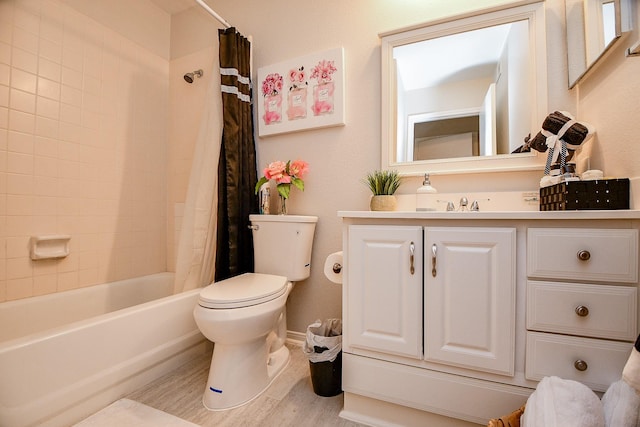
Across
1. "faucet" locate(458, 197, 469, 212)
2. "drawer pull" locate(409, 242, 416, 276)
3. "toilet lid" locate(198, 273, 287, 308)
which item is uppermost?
"faucet" locate(458, 197, 469, 212)

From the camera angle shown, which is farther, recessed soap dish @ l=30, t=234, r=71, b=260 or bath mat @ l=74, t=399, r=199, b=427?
recessed soap dish @ l=30, t=234, r=71, b=260

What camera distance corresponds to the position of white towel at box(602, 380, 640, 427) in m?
0.64

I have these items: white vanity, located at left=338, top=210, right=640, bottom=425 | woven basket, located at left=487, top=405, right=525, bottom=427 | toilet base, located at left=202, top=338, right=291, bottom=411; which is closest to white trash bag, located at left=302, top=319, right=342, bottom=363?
white vanity, located at left=338, top=210, right=640, bottom=425

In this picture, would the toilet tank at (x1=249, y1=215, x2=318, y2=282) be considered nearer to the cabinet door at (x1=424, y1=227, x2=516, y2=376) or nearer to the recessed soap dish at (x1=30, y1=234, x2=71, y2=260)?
the cabinet door at (x1=424, y1=227, x2=516, y2=376)

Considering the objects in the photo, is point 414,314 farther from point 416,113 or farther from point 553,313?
point 416,113

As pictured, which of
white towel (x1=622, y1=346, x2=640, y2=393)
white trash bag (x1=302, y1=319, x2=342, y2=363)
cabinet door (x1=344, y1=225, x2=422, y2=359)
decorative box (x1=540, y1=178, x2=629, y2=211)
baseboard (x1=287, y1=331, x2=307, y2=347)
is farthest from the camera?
baseboard (x1=287, y1=331, x2=307, y2=347)

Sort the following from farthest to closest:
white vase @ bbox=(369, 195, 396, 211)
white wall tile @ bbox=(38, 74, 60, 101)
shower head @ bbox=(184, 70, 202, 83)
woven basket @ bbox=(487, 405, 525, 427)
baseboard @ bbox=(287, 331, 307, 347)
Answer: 1. shower head @ bbox=(184, 70, 202, 83)
2. baseboard @ bbox=(287, 331, 307, 347)
3. white wall tile @ bbox=(38, 74, 60, 101)
4. white vase @ bbox=(369, 195, 396, 211)
5. woven basket @ bbox=(487, 405, 525, 427)

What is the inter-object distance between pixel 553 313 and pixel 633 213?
0.35 metres

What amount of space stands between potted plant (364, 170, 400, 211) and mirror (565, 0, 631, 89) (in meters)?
0.85

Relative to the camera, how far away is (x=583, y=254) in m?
0.81

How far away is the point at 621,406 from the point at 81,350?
5.49 feet

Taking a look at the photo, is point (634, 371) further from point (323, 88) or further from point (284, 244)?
point (323, 88)

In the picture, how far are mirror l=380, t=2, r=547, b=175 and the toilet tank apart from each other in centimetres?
60

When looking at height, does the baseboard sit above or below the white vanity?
below
